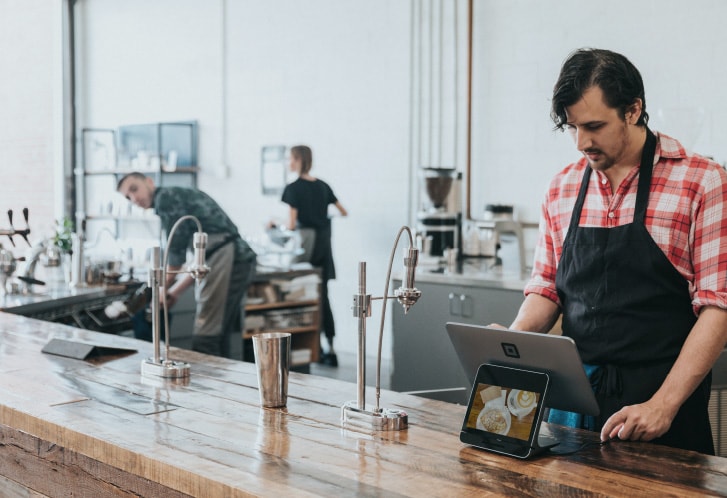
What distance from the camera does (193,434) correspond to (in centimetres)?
191

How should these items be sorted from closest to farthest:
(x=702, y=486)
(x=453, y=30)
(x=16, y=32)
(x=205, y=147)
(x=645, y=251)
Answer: (x=702, y=486) → (x=645, y=251) → (x=453, y=30) → (x=205, y=147) → (x=16, y=32)

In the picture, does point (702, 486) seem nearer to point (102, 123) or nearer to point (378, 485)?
point (378, 485)

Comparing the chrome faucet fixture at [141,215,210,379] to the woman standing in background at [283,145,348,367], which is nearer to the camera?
the chrome faucet fixture at [141,215,210,379]

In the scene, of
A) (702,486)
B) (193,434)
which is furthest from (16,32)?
(702,486)

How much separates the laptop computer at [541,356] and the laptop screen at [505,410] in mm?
26

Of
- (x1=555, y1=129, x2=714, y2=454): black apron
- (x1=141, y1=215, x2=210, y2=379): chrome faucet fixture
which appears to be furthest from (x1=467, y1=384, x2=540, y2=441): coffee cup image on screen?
(x1=141, y1=215, x2=210, y2=379): chrome faucet fixture

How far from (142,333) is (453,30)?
10.7 ft

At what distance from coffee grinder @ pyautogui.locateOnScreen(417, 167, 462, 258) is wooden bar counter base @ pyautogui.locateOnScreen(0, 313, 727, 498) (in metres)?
3.06

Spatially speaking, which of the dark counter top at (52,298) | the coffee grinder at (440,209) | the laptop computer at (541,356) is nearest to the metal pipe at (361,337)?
the laptop computer at (541,356)

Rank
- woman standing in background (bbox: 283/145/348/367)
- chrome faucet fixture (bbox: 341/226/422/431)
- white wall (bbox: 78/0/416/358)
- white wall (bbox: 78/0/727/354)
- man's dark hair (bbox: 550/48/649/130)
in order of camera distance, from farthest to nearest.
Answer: white wall (bbox: 78/0/416/358) → woman standing in background (bbox: 283/145/348/367) → white wall (bbox: 78/0/727/354) → man's dark hair (bbox: 550/48/649/130) → chrome faucet fixture (bbox: 341/226/422/431)

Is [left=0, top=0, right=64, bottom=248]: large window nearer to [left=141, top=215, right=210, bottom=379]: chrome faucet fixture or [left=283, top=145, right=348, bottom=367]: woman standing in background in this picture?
[left=283, top=145, right=348, bottom=367]: woman standing in background

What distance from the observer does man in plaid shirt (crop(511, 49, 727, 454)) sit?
79.4 inches

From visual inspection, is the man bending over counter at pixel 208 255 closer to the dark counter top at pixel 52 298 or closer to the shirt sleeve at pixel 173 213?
A: the shirt sleeve at pixel 173 213

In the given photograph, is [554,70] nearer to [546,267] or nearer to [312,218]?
[312,218]
